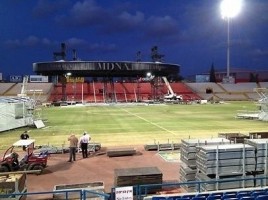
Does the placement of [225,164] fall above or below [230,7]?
below

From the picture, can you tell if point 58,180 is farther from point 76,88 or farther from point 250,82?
point 250,82

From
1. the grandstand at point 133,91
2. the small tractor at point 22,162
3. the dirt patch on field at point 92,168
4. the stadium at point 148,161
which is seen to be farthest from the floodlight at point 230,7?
the small tractor at point 22,162

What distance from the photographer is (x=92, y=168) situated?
21781mm

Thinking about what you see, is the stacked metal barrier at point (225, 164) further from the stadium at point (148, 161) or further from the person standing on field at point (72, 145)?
the person standing on field at point (72, 145)

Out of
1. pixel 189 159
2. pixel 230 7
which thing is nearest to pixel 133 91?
pixel 230 7

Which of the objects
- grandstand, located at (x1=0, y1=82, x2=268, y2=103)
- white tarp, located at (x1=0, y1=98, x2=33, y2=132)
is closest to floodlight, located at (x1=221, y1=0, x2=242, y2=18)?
grandstand, located at (x1=0, y1=82, x2=268, y2=103)

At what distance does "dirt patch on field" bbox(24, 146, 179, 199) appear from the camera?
18.9 m

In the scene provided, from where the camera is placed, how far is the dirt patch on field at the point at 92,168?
742 inches

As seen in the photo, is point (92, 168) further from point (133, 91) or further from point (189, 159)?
point (133, 91)

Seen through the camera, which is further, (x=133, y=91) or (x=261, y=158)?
(x=133, y=91)

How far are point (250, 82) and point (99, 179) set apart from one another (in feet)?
390

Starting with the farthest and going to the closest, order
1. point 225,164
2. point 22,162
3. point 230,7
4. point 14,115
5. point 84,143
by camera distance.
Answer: point 230,7, point 14,115, point 84,143, point 22,162, point 225,164

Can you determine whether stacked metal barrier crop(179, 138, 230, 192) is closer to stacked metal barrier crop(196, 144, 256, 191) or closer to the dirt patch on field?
stacked metal barrier crop(196, 144, 256, 191)

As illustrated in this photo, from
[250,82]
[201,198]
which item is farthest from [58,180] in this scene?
[250,82]
